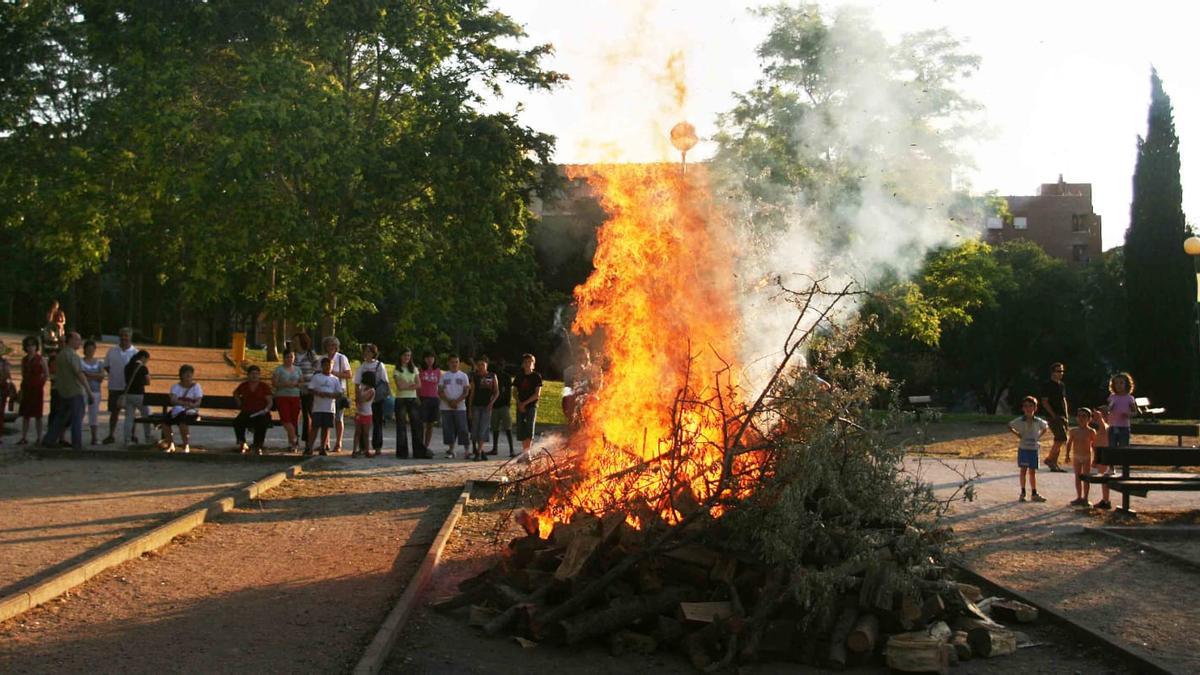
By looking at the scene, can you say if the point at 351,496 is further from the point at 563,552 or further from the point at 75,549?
the point at 563,552

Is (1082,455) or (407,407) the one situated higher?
(407,407)

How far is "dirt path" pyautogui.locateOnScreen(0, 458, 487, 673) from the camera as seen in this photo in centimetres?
607

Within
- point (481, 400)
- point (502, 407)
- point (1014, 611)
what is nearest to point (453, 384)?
point (481, 400)

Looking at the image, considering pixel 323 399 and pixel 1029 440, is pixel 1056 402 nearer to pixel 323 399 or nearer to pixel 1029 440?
pixel 1029 440

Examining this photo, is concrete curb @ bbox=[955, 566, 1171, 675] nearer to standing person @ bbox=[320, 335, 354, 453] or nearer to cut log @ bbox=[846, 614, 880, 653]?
cut log @ bbox=[846, 614, 880, 653]

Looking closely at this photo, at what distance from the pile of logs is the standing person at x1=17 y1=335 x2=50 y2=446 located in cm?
1144

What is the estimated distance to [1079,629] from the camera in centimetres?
729

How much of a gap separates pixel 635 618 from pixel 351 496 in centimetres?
699

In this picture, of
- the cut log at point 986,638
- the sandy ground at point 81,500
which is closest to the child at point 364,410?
the sandy ground at point 81,500

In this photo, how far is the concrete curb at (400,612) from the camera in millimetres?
5977

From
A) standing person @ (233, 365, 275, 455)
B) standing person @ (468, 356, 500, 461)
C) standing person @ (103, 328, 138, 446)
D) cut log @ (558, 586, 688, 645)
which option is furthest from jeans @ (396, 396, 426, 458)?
cut log @ (558, 586, 688, 645)

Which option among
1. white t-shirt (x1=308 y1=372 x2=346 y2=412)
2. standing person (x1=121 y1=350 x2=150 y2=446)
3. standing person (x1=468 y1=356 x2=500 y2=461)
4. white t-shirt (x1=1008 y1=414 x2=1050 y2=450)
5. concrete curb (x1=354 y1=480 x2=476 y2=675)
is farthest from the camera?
standing person (x1=468 y1=356 x2=500 y2=461)

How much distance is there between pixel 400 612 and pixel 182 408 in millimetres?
11172

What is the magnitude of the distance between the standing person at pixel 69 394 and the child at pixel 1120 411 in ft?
49.1
